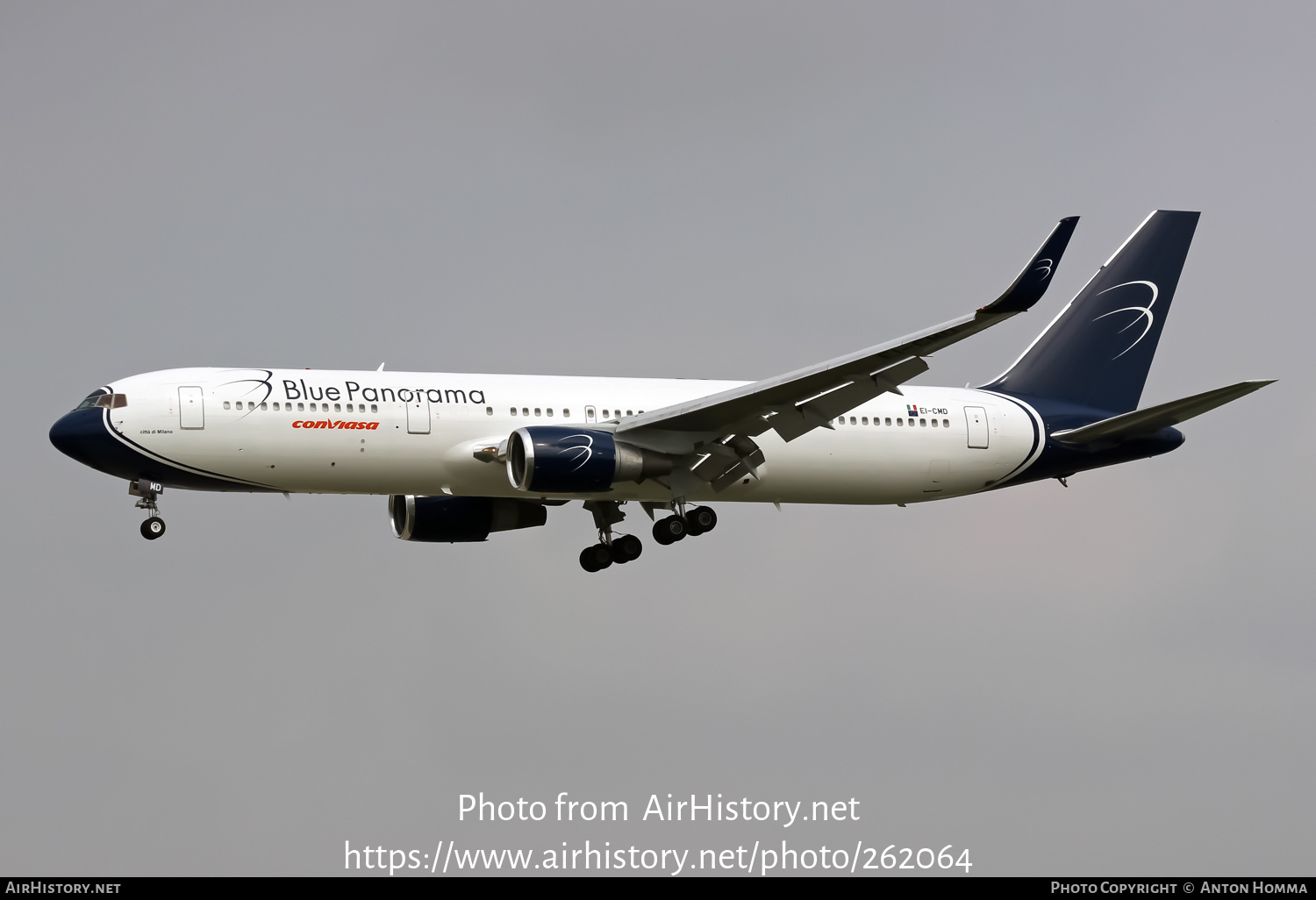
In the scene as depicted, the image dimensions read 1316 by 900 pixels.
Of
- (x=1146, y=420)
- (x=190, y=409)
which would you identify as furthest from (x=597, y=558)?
(x=1146, y=420)

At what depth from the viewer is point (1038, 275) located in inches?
1342

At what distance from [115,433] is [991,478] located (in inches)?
895

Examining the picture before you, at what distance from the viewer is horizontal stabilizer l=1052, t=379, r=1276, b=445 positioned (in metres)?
43.2

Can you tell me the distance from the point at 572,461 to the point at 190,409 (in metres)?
9.13

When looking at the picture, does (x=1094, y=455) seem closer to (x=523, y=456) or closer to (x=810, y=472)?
(x=810, y=472)

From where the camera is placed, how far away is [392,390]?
42.5 meters

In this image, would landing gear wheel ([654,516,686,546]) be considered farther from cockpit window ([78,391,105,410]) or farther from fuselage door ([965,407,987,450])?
cockpit window ([78,391,105,410])

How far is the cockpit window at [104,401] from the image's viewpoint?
41.5m

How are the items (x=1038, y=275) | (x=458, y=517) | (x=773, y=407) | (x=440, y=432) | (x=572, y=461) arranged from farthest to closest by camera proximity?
(x=458, y=517) → (x=440, y=432) → (x=773, y=407) → (x=572, y=461) → (x=1038, y=275)

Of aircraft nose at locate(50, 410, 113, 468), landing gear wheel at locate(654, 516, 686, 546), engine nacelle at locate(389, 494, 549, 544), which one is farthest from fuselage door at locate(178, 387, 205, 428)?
landing gear wheel at locate(654, 516, 686, 546)

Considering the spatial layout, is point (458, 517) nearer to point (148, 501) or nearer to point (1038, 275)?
point (148, 501)

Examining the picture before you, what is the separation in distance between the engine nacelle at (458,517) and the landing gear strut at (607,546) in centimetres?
167

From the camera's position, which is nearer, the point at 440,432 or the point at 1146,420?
the point at 440,432

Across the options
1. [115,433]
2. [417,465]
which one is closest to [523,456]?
[417,465]
